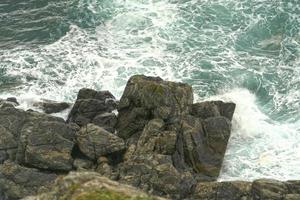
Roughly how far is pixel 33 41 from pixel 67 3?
6729 mm

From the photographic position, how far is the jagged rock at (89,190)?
14.0 metres

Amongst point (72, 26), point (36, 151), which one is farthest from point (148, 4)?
point (36, 151)

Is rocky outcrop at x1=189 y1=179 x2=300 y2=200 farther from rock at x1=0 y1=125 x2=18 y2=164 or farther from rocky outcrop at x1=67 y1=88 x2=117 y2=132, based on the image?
rock at x1=0 y1=125 x2=18 y2=164

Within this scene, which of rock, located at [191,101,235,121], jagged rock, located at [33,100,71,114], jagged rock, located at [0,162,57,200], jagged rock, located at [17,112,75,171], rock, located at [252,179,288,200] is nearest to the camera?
rock, located at [252,179,288,200]

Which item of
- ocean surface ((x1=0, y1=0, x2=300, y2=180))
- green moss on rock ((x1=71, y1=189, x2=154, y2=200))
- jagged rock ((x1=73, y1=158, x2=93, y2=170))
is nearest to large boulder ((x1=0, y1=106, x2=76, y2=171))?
jagged rock ((x1=73, y1=158, x2=93, y2=170))

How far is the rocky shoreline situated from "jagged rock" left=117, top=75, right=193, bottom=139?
6 cm

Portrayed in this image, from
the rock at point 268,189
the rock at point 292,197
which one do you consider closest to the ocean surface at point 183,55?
the rock at point 268,189

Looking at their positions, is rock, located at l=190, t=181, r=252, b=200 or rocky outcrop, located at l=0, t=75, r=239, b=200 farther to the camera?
rocky outcrop, located at l=0, t=75, r=239, b=200

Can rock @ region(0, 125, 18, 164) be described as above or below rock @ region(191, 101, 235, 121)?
below

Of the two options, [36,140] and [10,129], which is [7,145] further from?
[36,140]

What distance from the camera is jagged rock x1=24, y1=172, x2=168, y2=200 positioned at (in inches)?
551

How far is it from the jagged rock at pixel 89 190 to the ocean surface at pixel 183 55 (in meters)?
16.3

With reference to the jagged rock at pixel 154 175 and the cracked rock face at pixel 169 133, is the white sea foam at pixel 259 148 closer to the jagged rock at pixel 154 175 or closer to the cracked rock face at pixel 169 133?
the cracked rock face at pixel 169 133

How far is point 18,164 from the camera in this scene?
27797 mm
